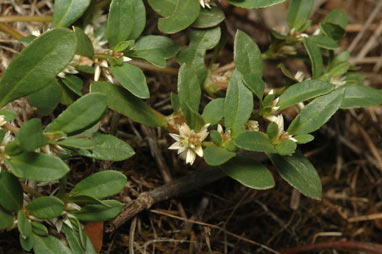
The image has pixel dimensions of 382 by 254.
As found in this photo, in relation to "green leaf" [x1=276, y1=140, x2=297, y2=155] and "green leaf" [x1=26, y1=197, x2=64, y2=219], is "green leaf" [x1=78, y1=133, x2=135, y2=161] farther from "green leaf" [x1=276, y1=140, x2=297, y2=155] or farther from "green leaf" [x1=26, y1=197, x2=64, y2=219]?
"green leaf" [x1=276, y1=140, x2=297, y2=155]

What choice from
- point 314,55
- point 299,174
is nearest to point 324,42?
point 314,55

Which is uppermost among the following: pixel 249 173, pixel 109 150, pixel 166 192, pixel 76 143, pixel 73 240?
pixel 76 143

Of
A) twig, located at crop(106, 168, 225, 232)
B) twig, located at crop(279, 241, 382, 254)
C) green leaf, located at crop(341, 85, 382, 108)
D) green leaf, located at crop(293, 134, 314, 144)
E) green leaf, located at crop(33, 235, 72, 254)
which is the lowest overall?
twig, located at crop(279, 241, 382, 254)

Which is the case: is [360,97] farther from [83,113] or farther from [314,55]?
[83,113]

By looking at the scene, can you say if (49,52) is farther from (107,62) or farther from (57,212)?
(57,212)

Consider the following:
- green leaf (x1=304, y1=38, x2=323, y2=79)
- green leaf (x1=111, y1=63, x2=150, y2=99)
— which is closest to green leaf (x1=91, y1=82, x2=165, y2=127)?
green leaf (x1=111, y1=63, x2=150, y2=99)

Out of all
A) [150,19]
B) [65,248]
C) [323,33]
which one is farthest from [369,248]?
[150,19]
